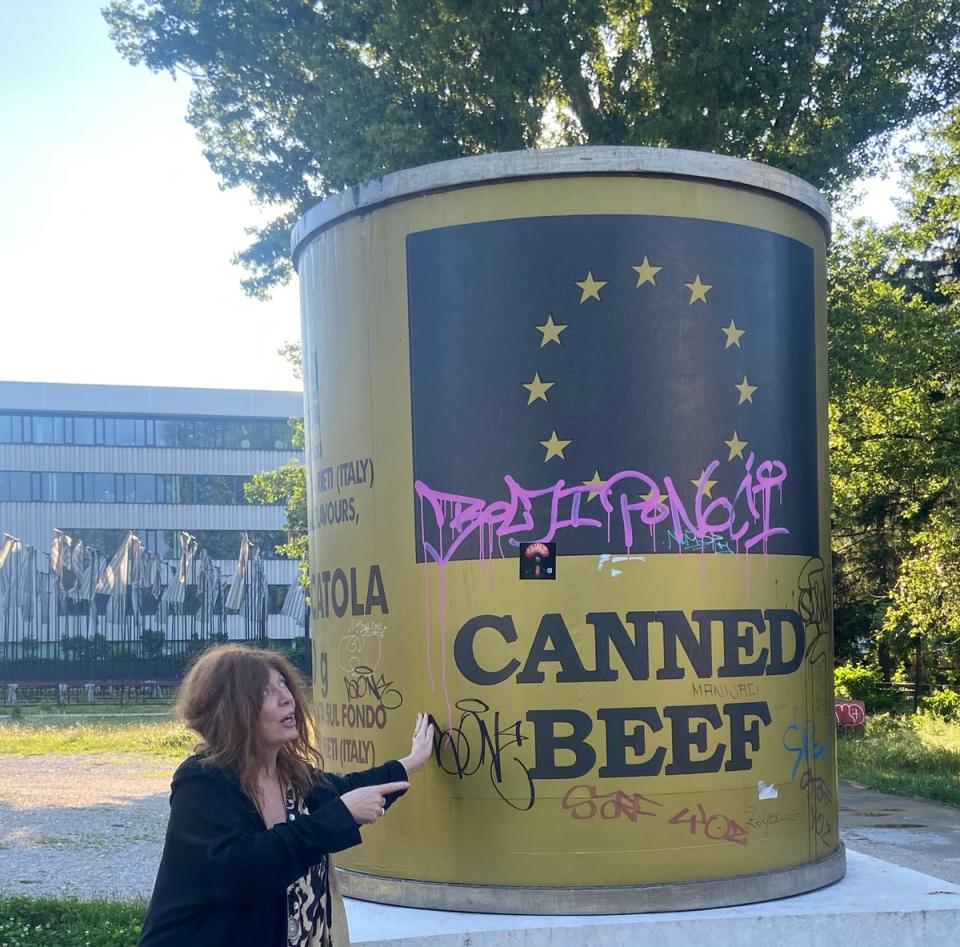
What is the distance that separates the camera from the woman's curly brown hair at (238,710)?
129 inches

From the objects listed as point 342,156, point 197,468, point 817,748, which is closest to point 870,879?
point 817,748

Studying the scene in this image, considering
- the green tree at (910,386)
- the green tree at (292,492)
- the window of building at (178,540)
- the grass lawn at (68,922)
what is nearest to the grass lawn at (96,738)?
the green tree at (292,492)

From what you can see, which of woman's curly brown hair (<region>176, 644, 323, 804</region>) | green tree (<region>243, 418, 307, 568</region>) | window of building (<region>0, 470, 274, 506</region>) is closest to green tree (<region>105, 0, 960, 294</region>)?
green tree (<region>243, 418, 307, 568</region>)

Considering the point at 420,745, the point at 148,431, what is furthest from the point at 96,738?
the point at 148,431

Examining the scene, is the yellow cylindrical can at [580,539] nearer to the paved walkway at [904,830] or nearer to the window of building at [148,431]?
the paved walkway at [904,830]

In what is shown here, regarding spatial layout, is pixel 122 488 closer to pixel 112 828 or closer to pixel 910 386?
pixel 910 386

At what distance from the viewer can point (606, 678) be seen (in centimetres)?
491

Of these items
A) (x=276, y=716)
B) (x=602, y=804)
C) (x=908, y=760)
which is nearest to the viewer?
(x=276, y=716)

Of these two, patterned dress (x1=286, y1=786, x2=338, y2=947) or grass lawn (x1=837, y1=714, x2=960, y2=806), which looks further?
grass lawn (x1=837, y1=714, x2=960, y2=806)

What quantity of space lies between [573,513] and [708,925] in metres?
1.66

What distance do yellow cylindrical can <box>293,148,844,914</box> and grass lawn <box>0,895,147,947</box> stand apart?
2.81 metres

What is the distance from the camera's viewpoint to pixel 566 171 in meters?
5.07

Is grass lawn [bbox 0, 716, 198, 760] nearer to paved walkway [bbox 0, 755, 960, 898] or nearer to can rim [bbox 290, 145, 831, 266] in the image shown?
paved walkway [bbox 0, 755, 960, 898]

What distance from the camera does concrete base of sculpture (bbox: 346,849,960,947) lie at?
184 inches
